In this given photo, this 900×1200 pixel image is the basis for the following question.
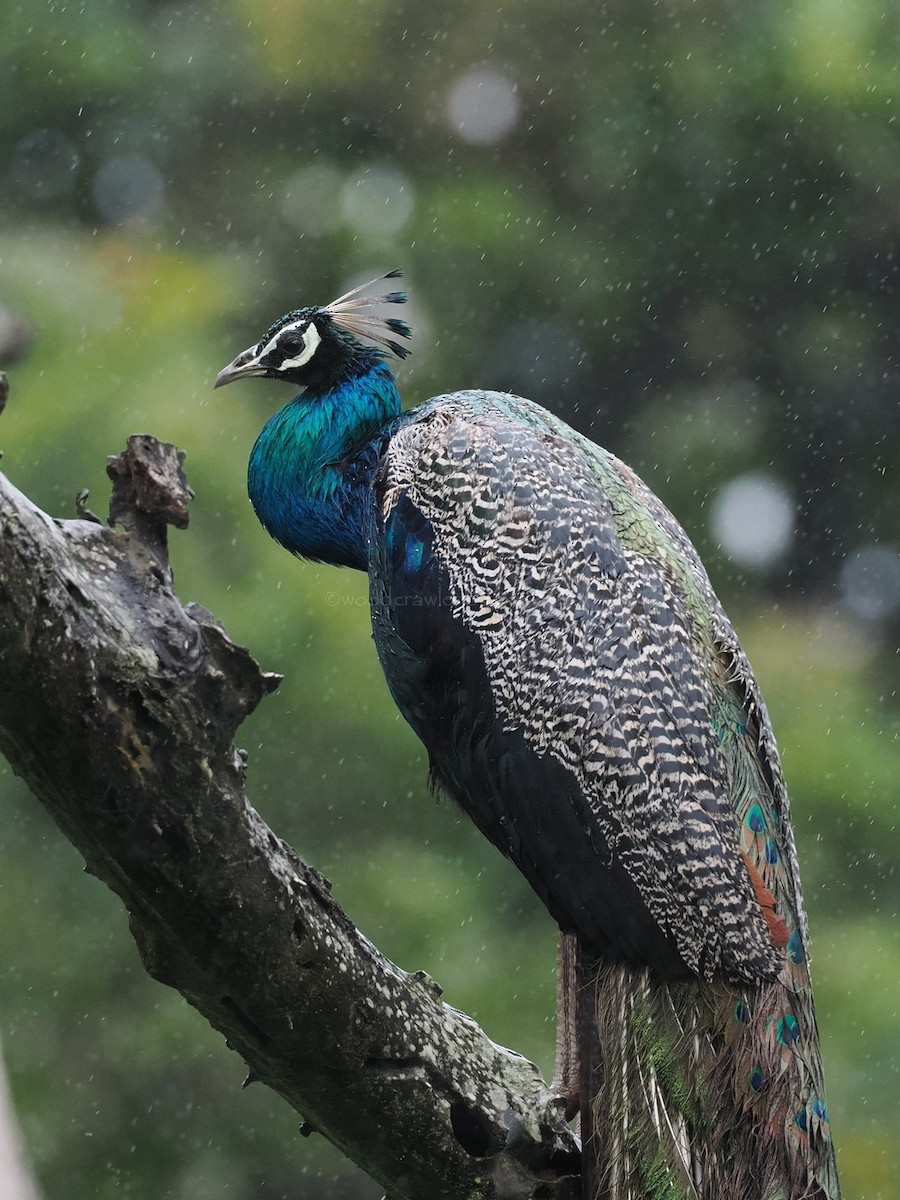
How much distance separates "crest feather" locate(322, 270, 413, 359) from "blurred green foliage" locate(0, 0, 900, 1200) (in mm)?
1562

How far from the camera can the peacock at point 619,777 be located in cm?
236

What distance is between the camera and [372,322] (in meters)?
3.36

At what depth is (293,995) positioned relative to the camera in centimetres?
204

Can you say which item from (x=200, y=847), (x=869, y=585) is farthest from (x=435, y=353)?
(x=200, y=847)

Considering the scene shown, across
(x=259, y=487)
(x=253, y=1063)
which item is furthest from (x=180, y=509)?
(x=259, y=487)

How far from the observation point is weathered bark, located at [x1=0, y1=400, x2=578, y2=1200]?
5.64ft

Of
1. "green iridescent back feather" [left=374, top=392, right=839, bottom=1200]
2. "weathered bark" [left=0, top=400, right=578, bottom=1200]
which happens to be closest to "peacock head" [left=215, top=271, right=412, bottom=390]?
"green iridescent back feather" [left=374, top=392, right=839, bottom=1200]

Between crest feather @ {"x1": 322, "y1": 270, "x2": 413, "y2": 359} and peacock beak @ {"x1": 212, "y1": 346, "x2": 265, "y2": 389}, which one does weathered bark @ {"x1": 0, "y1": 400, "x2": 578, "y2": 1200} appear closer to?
peacock beak @ {"x1": 212, "y1": 346, "x2": 265, "y2": 389}

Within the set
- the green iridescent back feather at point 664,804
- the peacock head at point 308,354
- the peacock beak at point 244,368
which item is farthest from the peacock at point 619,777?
the peacock beak at point 244,368

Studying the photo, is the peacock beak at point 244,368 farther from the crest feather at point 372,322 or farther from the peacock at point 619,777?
the peacock at point 619,777

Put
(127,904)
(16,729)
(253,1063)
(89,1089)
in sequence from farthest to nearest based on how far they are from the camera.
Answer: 1. (89,1089)
2. (253,1063)
3. (127,904)
4. (16,729)

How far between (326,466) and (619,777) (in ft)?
3.32

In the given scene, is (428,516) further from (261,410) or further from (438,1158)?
(261,410)

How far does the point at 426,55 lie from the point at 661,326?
1.71 m
